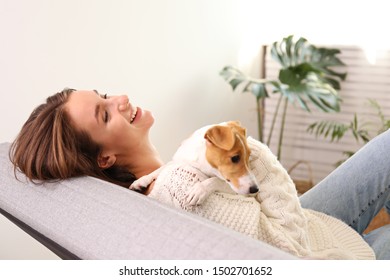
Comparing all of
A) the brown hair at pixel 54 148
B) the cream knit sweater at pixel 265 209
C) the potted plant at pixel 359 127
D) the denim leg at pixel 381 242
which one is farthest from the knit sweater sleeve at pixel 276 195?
the potted plant at pixel 359 127

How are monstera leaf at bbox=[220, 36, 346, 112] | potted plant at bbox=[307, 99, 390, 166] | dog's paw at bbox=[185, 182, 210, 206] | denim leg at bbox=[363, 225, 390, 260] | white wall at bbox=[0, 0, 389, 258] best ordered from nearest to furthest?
dog's paw at bbox=[185, 182, 210, 206], denim leg at bbox=[363, 225, 390, 260], white wall at bbox=[0, 0, 389, 258], monstera leaf at bbox=[220, 36, 346, 112], potted plant at bbox=[307, 99, 390, 166]

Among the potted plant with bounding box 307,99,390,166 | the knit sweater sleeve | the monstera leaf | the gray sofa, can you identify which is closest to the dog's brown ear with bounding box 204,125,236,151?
the knit sweater sleeve

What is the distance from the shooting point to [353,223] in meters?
1.78

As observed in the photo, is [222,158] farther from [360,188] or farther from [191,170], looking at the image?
[360,188]

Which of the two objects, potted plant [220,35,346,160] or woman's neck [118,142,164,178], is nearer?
woman's neck [118,142,164,178]

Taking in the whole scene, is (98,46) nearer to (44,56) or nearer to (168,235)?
(44,56)

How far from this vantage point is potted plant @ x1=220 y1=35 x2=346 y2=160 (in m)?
3.37

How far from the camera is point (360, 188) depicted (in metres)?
1.75

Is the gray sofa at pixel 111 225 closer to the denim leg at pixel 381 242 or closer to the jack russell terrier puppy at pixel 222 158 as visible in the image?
the jack russell terrier puppy at pixel 222 158

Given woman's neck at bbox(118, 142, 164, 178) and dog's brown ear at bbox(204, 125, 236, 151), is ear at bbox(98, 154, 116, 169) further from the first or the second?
dog's brown ear at bbox(204, 125, 236, 151)

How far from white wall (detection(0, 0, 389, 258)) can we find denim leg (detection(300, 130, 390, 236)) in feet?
4.68

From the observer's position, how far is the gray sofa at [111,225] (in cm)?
91

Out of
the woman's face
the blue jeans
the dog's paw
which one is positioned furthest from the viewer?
the blue jeans
